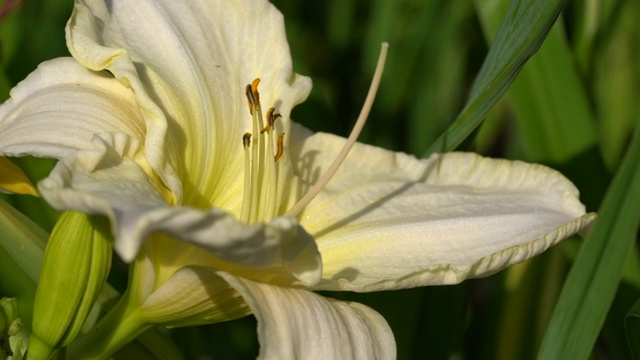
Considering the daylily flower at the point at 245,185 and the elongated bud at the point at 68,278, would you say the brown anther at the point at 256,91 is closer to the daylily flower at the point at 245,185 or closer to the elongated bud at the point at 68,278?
the daylily flower at the point at 245,185

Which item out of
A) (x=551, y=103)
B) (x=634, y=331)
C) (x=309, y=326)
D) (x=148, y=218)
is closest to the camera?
(x=148, y=218)

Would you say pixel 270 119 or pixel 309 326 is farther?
pixel 270 119

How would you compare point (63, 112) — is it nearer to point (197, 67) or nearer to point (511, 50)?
point (197, 67)

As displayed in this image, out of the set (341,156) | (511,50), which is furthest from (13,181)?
(511,50)

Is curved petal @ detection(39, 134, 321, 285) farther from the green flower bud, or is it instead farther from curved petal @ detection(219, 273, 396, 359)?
the green flower bud

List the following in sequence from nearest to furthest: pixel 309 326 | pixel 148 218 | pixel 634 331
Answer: pixel 148 218 < pixel 309 326 < pixel 634 331

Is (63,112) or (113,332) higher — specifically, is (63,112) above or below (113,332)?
above

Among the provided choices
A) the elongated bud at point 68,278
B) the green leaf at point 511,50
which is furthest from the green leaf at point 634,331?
the elongated bud at point 68,278
